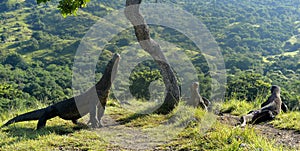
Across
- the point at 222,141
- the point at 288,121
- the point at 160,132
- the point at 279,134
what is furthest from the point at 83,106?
the point at 288,121

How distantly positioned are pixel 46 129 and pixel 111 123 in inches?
62.4

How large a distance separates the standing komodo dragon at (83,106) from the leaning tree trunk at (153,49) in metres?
1.77

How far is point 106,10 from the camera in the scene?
142 m

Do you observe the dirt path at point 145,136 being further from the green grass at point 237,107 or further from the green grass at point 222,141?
the green grass at point 237,107

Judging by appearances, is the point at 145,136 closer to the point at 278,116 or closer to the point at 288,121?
the point at 288,121

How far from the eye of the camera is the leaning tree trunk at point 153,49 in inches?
327

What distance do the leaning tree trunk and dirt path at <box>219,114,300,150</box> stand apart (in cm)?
154

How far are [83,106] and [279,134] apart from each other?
3976 mm

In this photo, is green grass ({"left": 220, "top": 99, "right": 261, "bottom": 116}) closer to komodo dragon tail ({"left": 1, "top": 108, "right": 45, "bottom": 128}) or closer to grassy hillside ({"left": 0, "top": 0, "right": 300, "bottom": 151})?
grassy hillside ({"left": 0, "top": 0, "right": 300, "bottom": 151})

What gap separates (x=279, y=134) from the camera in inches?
253

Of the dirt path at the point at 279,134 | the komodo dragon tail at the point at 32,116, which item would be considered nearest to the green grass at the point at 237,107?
the dirt path at the point at 279,134

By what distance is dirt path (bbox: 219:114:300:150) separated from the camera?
18.8 ft

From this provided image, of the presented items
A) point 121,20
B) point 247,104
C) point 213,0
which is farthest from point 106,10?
point 247,104

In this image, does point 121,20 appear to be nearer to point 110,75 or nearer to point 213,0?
point 213,0
